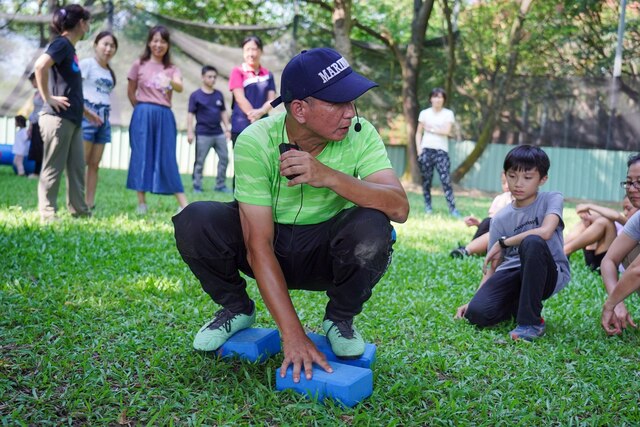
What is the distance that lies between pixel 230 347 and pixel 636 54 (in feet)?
43.4

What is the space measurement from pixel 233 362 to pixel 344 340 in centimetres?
45

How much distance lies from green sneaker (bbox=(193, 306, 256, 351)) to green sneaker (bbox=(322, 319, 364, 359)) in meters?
0.36

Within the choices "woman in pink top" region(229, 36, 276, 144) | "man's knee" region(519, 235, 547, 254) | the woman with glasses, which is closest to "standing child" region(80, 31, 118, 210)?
"woman in pink top" region(229, 36, 276, 144)

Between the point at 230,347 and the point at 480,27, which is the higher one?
the point at 480,27

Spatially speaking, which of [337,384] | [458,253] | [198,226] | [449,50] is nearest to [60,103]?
[458,253]

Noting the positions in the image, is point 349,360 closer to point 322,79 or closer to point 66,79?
point 322,79

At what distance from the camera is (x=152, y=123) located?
21.2ft

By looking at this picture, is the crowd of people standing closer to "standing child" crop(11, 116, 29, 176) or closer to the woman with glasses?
the woman with glasses

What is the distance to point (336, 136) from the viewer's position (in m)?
2.51

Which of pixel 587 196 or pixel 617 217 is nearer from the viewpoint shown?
pixel 617 217

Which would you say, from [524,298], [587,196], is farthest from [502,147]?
[524,298]

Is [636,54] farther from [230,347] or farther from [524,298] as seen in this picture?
[230,347]

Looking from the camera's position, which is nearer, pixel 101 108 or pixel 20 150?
pixel 101 108

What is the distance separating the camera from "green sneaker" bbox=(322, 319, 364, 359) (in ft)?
8.52
